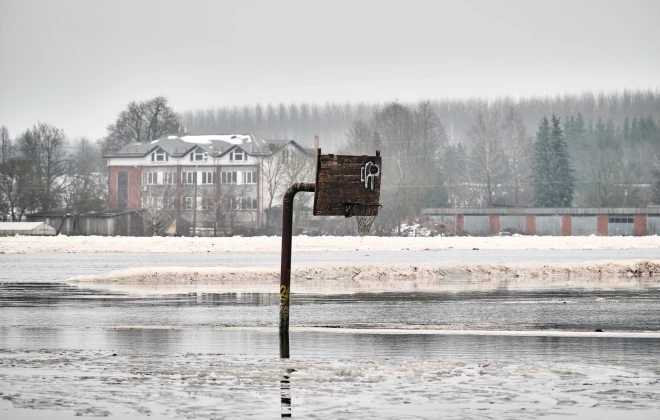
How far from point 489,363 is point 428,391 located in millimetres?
2434

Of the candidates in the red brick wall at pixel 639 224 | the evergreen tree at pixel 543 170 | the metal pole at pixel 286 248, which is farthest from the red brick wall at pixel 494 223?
the metal pole at pixel 286 248

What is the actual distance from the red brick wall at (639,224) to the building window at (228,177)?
48978 mm

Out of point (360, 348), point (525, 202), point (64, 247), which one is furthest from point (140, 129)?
point (360, 348)

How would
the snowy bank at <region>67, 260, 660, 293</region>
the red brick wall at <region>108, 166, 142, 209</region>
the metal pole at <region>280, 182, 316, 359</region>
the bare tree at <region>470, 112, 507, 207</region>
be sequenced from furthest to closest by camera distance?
1. the bare tree at <region>470, 112, 507, 207</region>
2. the red brick wall at <region>108, 166, 142, 209</region>
3. the snowy bank at <region>67, 260, 660, 293</region>
4. the metal pole at <region>280, 182, 316, 359</region>

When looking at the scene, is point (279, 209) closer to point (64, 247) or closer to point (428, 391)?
point (64, 247)

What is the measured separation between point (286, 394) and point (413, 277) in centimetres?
2634

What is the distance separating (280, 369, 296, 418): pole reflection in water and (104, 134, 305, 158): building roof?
121569mm

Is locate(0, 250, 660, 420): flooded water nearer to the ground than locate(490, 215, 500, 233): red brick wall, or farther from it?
nearer to the ground

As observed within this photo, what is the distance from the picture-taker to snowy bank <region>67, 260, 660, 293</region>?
1358 inches

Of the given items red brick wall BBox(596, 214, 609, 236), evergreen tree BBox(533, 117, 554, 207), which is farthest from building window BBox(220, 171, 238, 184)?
red brick wall BBox(596, 214, 609, 236)

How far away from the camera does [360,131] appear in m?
152

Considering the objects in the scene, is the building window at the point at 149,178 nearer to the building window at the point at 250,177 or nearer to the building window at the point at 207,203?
the building window at the point at 250,177

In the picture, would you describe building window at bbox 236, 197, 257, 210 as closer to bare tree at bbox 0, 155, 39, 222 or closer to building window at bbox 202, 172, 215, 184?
building window at bbox 202, 172, 215, 184

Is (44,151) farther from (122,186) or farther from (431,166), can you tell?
(431,166)
